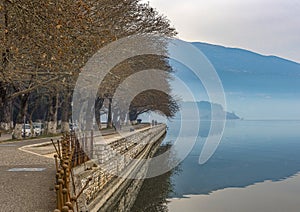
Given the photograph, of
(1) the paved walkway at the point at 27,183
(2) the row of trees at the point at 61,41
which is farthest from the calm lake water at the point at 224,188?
(2) the row of trees at the point at 61,41

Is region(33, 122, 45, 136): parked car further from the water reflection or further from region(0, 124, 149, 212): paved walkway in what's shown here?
region(0, 124, 149, 212): paved walkway

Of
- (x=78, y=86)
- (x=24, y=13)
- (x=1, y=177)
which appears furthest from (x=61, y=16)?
(x=78, y=86)

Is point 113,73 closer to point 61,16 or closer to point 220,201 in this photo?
point 220,201

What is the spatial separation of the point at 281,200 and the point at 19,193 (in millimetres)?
14885

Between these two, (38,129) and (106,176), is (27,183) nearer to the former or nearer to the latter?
(106,176)

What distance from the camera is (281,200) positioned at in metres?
21.3

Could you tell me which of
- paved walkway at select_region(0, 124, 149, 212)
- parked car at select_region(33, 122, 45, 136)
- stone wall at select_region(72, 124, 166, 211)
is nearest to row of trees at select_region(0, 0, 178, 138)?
parked car at select_region(33, 122, 45, 136)

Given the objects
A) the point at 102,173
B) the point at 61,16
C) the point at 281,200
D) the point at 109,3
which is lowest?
the point at 281,200

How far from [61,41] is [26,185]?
4.19m

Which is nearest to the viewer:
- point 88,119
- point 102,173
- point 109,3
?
point 102,173

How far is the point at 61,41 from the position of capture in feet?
37.1

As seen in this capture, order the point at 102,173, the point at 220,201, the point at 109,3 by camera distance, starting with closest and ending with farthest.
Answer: the point at 102,173 < the point at 220,201 < the point at 109,3

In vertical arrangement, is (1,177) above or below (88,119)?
below

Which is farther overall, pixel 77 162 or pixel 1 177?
pixel 77 162
